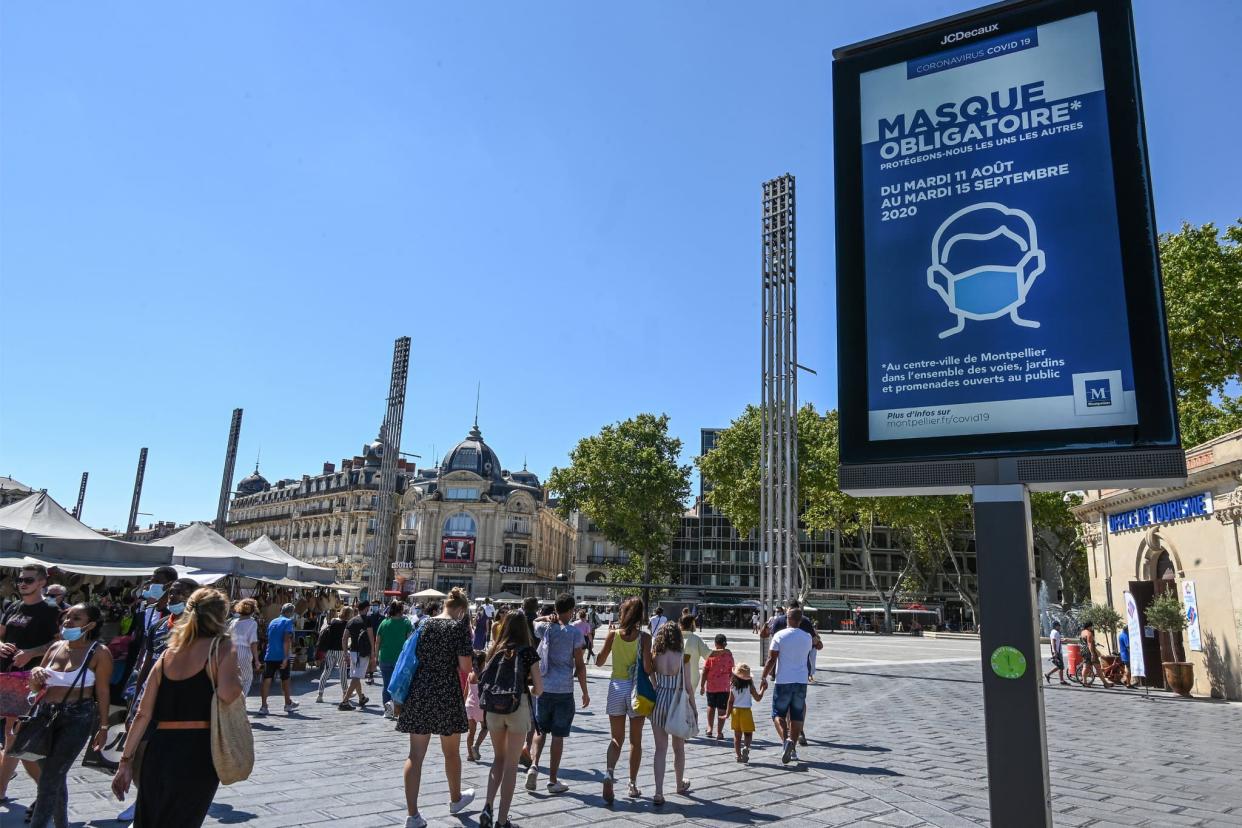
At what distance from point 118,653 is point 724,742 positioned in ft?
22.6

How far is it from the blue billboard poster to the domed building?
63778mm

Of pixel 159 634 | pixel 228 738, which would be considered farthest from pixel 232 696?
pixel 159 634

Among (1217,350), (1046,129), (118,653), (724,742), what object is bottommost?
(724,742)

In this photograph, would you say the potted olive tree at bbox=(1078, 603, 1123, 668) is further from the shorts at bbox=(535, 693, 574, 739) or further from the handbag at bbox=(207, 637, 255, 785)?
the handbag at bbox=(207, 637, 255, 785)

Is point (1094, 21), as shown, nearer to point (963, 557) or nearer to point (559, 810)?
point (559, 810)

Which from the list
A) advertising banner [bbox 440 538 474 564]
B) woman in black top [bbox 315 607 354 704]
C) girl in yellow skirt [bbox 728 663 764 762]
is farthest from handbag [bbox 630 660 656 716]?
advertising banner [bbox 440 538 474 564]

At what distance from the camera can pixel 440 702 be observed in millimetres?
5859

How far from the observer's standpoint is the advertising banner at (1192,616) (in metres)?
16.6

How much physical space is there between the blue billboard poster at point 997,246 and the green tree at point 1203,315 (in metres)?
22.6

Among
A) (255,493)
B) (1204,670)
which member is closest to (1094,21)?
(1204,670)

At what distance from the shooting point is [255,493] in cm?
10112

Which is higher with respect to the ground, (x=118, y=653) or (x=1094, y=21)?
(x=1094, y=21)

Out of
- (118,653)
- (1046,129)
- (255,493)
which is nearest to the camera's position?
(1046,129)

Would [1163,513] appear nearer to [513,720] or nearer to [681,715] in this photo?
[681,715]
